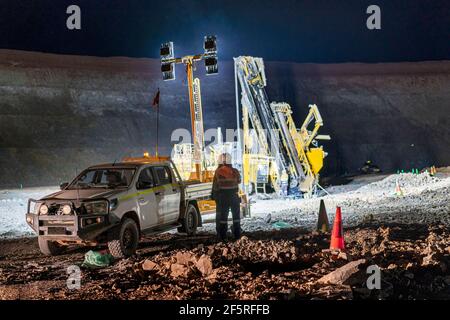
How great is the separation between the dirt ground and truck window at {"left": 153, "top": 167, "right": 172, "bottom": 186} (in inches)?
65.5

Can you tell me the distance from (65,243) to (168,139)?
29097 mm

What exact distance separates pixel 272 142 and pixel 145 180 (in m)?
13.1

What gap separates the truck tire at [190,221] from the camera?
37.2ft

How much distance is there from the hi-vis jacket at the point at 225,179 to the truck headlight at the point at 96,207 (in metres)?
2.54

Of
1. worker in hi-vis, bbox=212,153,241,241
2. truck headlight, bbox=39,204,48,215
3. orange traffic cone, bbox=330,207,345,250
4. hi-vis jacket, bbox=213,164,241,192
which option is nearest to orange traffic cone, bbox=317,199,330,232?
worker in hi-vis, bbox=212,153,241,241

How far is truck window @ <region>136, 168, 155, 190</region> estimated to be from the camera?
974 cm

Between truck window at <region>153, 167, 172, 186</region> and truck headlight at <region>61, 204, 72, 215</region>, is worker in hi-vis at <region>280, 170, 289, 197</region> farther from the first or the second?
truck headlight at <region>61, 204, 72, 215</region>

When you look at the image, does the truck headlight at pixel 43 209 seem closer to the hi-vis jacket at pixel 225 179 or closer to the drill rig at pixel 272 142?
the hi-vis jacket at pixel 225 179

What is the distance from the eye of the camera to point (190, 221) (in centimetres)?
1162

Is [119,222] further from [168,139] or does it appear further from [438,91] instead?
[438,91]

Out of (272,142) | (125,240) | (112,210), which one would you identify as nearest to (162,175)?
(125,240)

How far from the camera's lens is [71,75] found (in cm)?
4041
